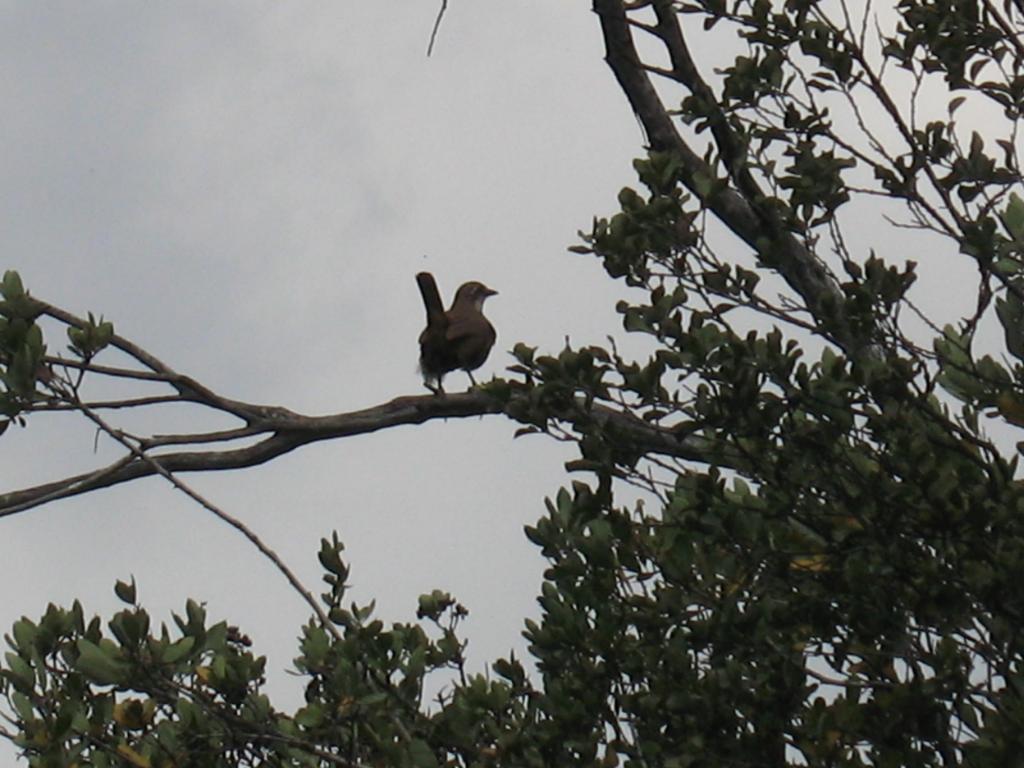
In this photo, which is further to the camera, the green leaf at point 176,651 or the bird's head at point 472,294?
the bird's head at point 472,294

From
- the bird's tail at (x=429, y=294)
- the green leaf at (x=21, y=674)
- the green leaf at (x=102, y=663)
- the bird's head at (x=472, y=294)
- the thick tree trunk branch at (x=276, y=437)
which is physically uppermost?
the bird's head at (x=472, y=294)

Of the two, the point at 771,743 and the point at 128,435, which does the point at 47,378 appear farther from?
the point at 771,743

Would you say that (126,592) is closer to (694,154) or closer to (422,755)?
(422,755)

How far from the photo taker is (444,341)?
10133mm

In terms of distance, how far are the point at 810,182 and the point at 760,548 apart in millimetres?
1482

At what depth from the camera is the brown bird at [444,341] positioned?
1016 centimetres

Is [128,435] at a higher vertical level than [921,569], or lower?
higher

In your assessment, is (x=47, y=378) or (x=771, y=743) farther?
(x=47, y=378)

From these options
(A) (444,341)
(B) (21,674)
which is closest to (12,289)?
(B) (21,674)

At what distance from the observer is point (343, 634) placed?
5.52 m

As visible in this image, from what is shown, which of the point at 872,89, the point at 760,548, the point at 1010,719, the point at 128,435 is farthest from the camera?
the point at 128,435

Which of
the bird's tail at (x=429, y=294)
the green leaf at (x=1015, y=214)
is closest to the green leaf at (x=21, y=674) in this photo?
the green leaf at (x=1015, y=214)

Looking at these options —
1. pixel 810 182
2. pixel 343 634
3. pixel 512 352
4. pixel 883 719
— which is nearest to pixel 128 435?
pixel 343 634

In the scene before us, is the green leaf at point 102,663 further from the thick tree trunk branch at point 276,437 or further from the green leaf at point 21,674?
the thick tree trunk branch at point 276,437
